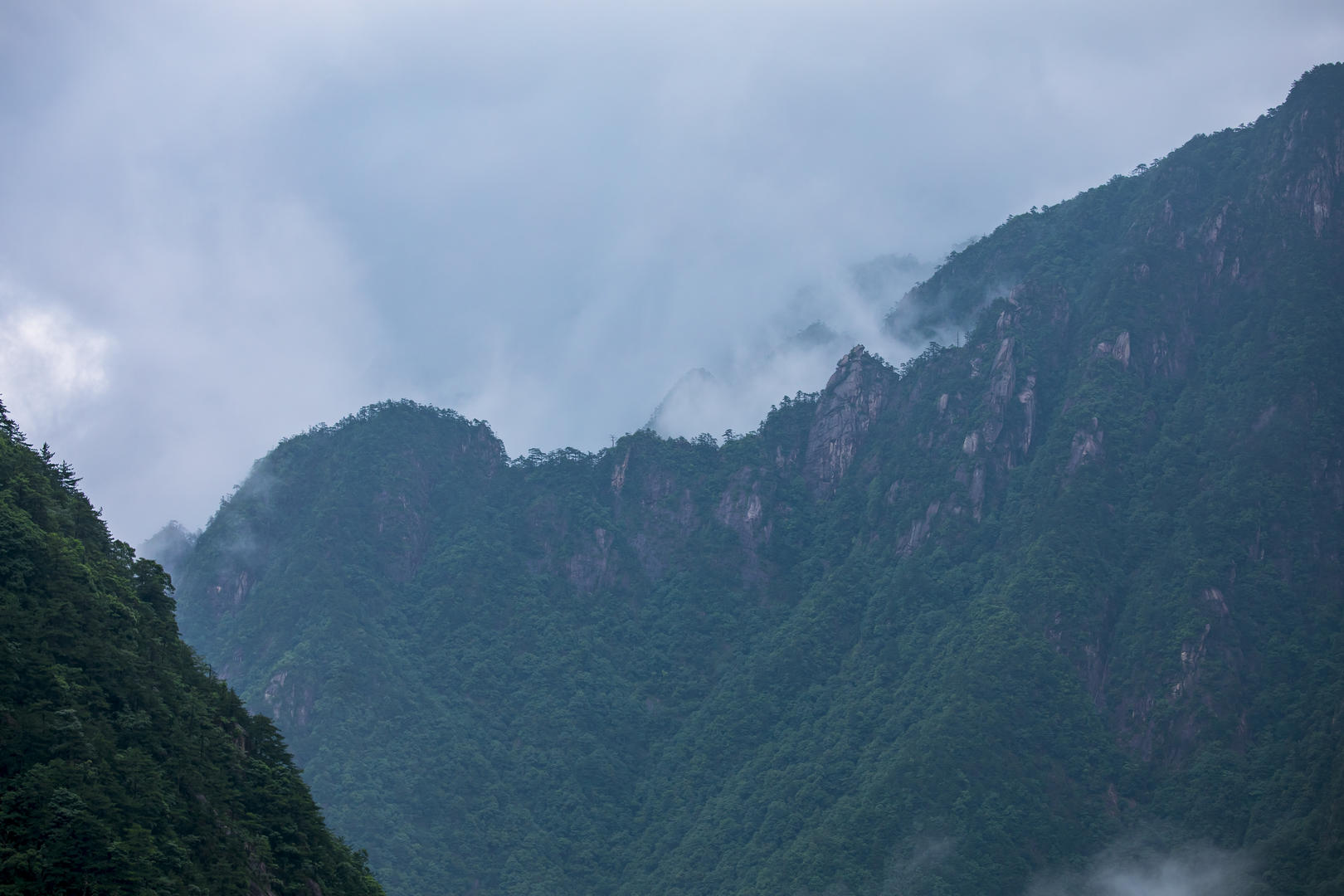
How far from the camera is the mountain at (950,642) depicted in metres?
139

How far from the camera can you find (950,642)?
162 metres

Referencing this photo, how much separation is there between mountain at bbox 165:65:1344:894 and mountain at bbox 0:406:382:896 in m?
72.8

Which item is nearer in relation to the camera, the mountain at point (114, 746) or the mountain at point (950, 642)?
the mountain at point (114, 746)

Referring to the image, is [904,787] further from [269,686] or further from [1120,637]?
[269,686]

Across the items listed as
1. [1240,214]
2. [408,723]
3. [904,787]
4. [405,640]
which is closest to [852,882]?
[904,787]

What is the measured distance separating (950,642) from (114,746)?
113m

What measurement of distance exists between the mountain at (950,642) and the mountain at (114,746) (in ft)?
239

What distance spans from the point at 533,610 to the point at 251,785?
11663 centimetres

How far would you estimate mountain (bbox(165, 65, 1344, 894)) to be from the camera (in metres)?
139

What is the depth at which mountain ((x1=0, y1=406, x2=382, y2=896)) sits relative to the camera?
185 ft

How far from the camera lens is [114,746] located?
6431 centimetres

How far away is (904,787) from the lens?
14238 cm

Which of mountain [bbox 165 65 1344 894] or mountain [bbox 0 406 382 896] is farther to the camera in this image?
mountain [bbox 165 65 1344 894]

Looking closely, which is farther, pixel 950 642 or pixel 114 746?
pixel 950 642
